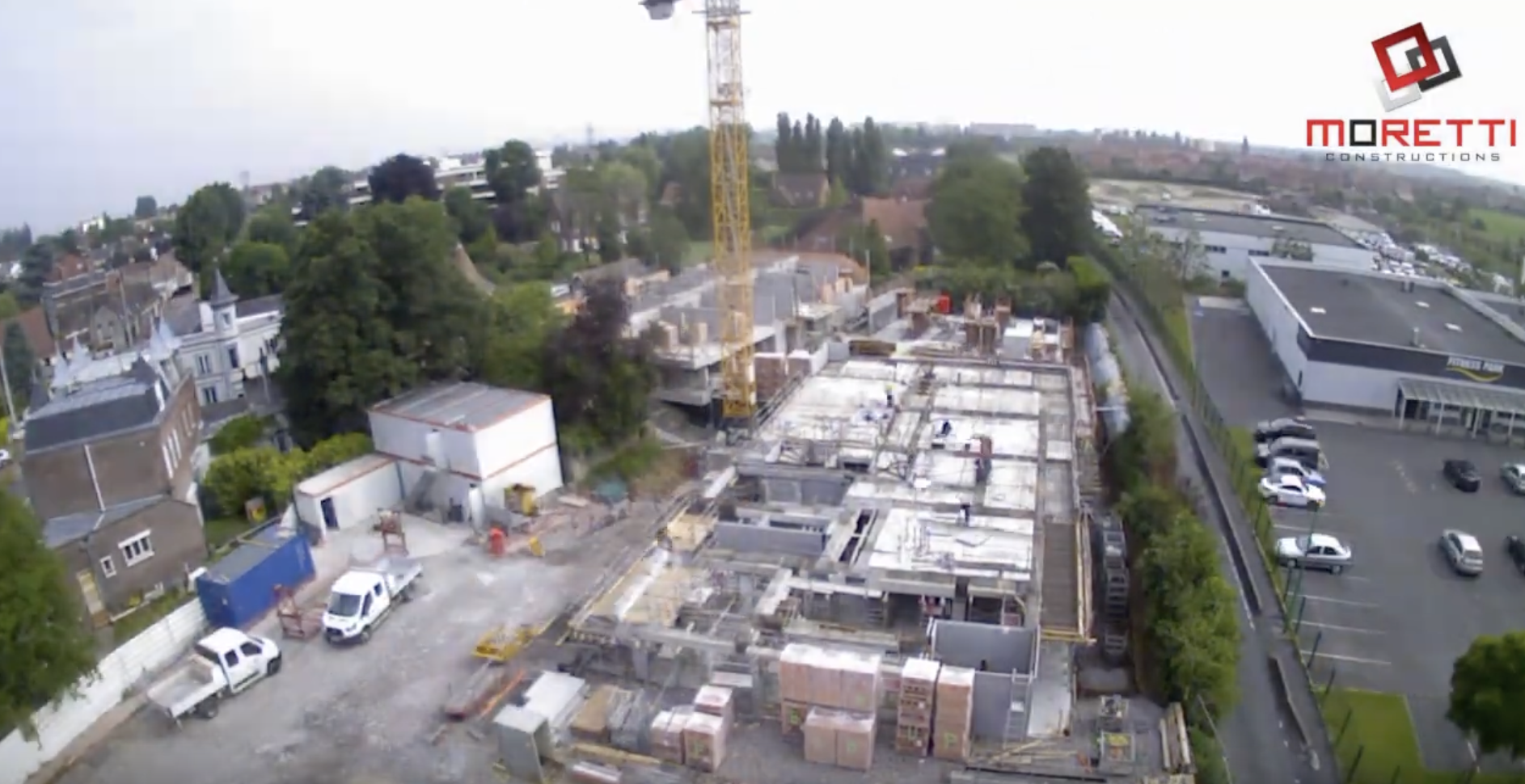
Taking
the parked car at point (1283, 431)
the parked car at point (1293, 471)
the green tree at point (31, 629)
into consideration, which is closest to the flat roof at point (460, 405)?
the green tree at point (31, 629)

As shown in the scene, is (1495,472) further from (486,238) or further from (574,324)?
(486,238)

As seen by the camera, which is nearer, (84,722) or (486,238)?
(84,722)

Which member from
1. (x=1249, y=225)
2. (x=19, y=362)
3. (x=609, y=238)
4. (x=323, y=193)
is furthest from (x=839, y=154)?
(x=19, y=362)

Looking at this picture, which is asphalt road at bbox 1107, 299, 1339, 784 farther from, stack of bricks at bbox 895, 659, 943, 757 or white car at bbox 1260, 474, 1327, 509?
stack of bricks at bbox 895, 659, 943, 757

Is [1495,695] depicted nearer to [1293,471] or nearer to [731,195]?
[1293,471]

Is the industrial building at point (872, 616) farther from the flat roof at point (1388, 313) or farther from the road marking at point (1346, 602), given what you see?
the flat roof at point (1388, 313)

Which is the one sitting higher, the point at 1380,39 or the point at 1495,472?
the point at 1380,39

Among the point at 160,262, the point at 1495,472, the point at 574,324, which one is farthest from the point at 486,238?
the point at 1495,472
